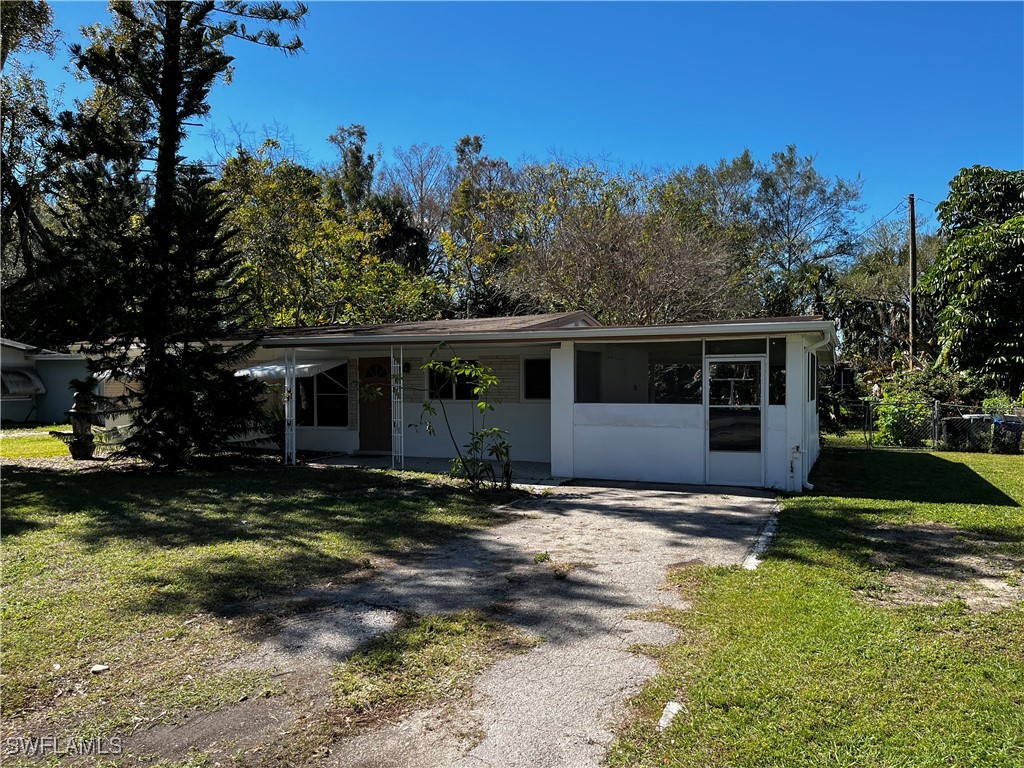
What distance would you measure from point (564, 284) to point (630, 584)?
17547 mm

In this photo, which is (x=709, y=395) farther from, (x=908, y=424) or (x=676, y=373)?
(x=908, y=424)

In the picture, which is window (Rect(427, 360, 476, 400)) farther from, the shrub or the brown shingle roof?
the shrub

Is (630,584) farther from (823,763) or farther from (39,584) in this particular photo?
(39,584)

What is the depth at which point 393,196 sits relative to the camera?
2945 centimetres

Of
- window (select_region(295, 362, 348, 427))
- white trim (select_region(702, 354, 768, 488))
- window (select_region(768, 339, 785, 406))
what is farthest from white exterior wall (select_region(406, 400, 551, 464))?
window (select_region(768, 339, 785, 406))

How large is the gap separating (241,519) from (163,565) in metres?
2.07

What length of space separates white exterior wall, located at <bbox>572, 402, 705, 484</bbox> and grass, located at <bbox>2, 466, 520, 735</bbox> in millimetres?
2509

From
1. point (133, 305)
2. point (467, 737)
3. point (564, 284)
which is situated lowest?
point (467, 737)

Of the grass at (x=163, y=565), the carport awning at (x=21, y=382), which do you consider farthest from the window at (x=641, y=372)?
the carport awning at (x=21, y=382)

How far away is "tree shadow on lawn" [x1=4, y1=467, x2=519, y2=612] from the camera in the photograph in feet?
19.0

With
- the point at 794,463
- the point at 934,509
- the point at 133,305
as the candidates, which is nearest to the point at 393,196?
the point at 133,305

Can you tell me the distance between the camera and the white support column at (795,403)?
9977 mm

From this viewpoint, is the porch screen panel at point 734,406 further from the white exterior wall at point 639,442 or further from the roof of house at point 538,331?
the roof of house at point 538,331

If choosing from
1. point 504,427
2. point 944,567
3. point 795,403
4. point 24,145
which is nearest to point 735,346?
point 795,403
